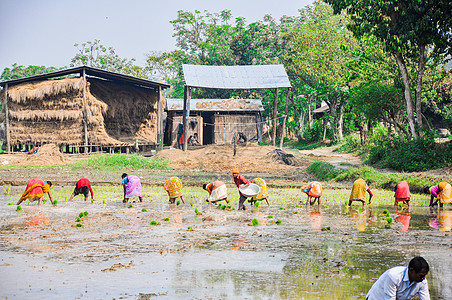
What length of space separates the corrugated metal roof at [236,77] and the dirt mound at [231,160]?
16.7 feet

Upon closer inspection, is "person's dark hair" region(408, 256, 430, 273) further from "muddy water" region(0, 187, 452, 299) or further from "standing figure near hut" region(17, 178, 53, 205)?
"standing figure near hut" region(17, 178, 53, 205)

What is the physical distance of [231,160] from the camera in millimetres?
31906

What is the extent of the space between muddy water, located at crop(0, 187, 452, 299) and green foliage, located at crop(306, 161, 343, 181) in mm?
9665

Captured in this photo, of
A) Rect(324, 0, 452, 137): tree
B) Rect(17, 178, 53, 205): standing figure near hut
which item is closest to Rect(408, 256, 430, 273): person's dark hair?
Rect(17, 178, 53, 205): standing figure near hut

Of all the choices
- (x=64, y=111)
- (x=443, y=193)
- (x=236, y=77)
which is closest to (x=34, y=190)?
(x=443, y=193)

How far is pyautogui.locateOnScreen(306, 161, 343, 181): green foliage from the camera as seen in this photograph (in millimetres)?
24672

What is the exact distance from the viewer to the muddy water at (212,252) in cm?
693

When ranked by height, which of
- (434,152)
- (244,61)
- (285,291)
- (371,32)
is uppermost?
(244,61)

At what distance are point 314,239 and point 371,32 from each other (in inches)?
656

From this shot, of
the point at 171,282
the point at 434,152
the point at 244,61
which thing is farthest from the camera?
the point at 244,61

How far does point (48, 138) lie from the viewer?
32.5m

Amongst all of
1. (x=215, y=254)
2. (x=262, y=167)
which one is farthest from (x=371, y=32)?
(x=215, y=254)

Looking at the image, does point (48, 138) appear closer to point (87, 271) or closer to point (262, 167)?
point (262, 167)

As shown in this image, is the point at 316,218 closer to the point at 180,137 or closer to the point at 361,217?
the point at 361,217
